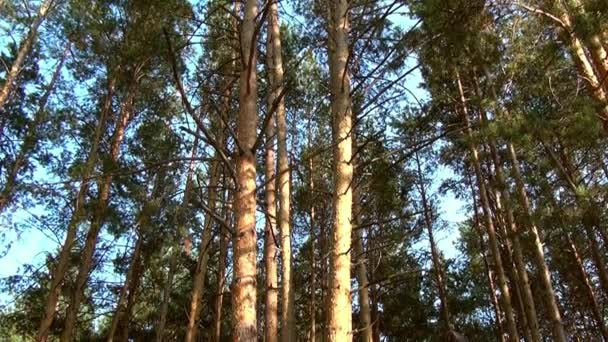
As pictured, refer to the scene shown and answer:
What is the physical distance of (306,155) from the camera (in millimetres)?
9070

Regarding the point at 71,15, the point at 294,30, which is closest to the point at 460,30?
the point at 294,30

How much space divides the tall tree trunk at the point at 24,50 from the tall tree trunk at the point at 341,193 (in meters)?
8.41

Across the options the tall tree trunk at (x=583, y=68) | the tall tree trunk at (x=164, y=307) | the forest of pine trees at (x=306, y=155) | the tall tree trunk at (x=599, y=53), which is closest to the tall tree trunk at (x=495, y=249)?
the forest of pine trees at (x=306, y=155)

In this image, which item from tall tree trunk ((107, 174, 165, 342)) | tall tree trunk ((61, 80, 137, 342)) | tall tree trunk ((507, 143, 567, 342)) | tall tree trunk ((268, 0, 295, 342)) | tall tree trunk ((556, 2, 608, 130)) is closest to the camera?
tall tree trunk ((556, 2, 608, 130))

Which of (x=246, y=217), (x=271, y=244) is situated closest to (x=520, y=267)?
(x=271, y=244)

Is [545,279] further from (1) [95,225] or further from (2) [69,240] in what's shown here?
(2) [69,240]

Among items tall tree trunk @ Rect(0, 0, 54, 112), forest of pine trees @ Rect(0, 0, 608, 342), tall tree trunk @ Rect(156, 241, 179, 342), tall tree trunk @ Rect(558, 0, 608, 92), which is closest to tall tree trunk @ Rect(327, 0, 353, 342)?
forest of pine trees @ Rect(0, 0, 608, 342)

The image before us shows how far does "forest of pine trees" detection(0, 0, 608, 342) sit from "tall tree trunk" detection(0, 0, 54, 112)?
0.20 feet

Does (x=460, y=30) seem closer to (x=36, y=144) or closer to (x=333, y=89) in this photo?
(x=333, y=89)

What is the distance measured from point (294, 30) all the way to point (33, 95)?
262 inches

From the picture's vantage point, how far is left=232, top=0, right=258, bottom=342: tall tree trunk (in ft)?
9.63

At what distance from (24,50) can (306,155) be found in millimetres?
6685

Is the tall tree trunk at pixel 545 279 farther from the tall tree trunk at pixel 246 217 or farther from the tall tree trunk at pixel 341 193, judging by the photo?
the tall tree trunk at pixel 246 217

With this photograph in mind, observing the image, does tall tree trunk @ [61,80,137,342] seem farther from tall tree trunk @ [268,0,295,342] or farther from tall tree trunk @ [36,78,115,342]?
A: tall tree trunk @ [268,0,295,342]
